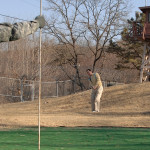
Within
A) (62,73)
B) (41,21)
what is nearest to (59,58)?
(62,73)

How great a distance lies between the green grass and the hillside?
2.54 m

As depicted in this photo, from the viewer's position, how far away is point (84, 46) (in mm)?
47156

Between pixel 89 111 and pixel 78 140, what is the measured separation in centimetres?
941

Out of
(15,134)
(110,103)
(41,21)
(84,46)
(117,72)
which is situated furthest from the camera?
(84,46)

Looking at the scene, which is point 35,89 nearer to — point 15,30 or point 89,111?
point 89,111

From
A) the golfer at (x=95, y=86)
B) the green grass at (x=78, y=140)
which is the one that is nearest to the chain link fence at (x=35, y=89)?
the golfer at (x=95, y=86)

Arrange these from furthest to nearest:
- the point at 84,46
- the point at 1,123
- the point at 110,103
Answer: the point at 84,46 → the point at 110,103 → the point at 1,123

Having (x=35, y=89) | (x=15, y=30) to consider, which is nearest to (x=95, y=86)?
(x=15, y=30)

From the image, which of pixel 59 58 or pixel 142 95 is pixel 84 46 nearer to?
pixel 59 58

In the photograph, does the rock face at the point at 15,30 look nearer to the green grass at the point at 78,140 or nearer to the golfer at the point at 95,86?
the green grass at the point at 78,140

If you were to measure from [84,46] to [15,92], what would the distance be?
14233 millimetres

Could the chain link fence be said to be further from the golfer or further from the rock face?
the rock face

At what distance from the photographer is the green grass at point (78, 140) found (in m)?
Answer: 9.05

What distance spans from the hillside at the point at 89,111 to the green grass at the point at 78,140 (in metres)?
2.54
